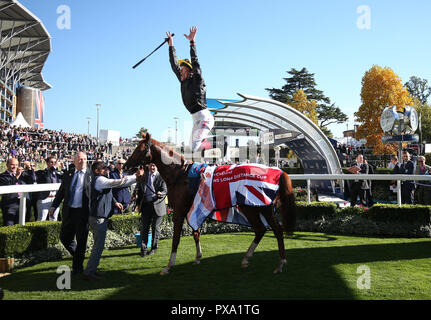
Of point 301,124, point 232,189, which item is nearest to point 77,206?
point 232,189

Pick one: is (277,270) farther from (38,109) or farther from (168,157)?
(38,109)

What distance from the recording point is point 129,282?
4281mm

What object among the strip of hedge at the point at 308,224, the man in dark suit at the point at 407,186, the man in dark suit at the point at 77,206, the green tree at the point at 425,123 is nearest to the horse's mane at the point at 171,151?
the man in dark suit at the point at 77,206

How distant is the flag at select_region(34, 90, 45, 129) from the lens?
5234 cm

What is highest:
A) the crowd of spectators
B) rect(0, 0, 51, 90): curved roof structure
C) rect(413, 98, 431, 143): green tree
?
rect(0, 0, 51, 90): curved roof structure

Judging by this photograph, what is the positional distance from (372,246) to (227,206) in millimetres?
2995

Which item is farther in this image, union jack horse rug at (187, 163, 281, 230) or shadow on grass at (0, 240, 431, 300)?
union jack horse rug at (187, 163, 281, 230)

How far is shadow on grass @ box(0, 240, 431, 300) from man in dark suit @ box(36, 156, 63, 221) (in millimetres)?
2413

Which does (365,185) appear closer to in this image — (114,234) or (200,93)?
(200,93)

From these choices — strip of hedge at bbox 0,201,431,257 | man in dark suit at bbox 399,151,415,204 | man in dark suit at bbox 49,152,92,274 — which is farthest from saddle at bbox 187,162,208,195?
man in dark suit at bbox 399,151,415,204

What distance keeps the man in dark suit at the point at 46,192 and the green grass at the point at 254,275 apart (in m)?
1.89

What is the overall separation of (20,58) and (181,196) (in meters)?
52.5

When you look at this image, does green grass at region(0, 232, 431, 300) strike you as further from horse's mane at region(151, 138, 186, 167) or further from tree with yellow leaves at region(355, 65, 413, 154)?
tree with yellow leaves at region(355, 65, 413, 154)

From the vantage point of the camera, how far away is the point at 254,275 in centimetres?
446
